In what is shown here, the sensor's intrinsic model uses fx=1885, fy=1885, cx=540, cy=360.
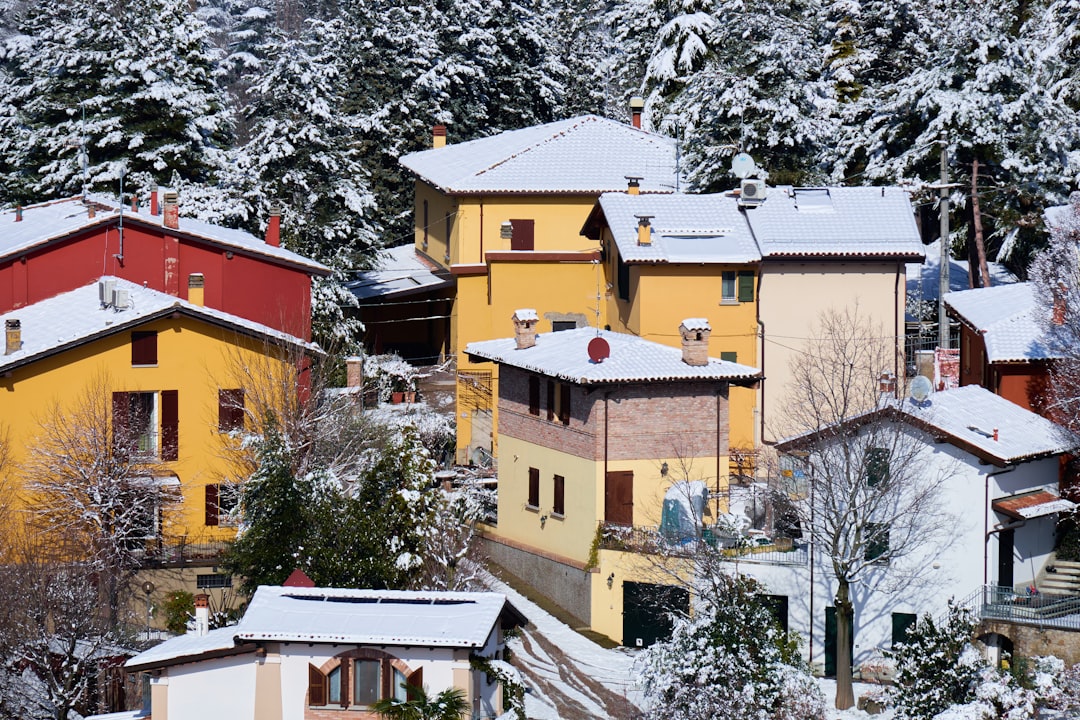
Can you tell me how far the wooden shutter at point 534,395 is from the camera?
47156mm

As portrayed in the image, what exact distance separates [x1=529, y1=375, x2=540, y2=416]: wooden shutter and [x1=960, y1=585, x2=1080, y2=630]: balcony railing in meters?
11.7

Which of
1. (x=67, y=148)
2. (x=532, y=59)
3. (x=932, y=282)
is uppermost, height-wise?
(x=532, y=59)

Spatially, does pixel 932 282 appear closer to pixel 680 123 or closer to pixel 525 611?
pixel 680 123

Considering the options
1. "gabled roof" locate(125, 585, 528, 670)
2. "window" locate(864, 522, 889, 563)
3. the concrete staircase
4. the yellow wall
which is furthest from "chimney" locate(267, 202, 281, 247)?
the concrete staircase

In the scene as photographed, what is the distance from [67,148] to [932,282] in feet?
100

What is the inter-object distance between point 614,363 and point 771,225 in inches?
422

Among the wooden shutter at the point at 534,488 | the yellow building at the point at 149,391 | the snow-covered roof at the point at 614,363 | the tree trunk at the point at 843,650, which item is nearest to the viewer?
the tree trunk at the point at 843,650

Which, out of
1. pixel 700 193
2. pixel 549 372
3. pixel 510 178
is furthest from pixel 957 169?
pixel 549 372

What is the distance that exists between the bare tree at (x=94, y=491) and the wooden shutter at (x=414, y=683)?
11669 millimetres

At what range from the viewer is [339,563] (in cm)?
3972

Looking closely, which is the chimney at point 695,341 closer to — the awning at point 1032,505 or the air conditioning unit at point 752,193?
the awning at point 1032,505

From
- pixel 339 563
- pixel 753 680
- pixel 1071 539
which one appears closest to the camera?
pixel 753 680

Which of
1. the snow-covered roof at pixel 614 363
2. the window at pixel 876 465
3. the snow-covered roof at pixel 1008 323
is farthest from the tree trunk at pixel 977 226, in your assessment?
the window at pixel 876 465

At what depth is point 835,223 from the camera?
5409cm
